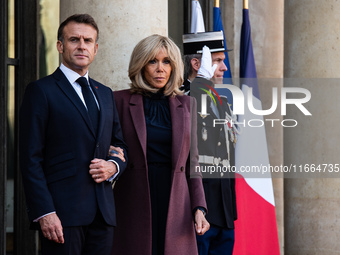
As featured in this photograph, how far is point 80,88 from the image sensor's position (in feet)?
11.5

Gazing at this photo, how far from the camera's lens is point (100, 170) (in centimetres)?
338

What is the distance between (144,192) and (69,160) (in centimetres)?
66

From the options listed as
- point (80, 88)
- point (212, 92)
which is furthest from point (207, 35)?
point (80, 88)

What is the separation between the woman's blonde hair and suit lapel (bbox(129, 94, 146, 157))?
7 centimetres

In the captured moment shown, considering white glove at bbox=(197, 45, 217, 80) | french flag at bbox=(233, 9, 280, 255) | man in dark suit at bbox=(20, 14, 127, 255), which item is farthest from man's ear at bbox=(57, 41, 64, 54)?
french flag at bbox=(233, 9, 280, 255)

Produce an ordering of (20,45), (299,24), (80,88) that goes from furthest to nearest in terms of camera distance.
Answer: (299,24) → (20,45) → (80,88)

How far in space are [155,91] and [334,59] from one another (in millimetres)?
3950

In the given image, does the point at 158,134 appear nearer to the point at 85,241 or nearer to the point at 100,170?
the point at 100,170

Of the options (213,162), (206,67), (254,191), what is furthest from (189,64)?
(254,191)

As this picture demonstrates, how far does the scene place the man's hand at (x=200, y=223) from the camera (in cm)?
386

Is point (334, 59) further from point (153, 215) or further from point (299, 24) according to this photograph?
point (153, 215)

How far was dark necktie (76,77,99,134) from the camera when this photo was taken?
3.46 metres

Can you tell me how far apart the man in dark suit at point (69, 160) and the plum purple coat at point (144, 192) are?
0.35 metres

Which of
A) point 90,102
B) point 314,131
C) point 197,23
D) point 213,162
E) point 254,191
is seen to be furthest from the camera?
point 314,131
